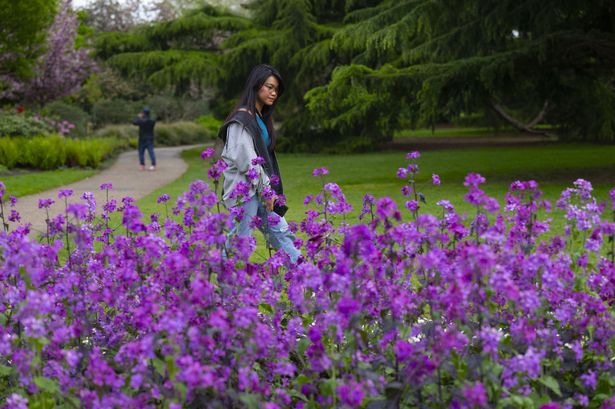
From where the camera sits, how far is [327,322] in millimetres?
2416

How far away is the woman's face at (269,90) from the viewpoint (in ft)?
18.4

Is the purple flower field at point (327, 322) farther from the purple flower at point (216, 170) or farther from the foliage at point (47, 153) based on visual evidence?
the foliage at point (47, 153)

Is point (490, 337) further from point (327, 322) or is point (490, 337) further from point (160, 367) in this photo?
point (160, 367)

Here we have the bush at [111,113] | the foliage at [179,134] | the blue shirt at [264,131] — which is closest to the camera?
the blue shirt at [264,131]

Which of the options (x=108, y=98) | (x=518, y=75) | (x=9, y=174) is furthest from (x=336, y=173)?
(x=108, y=98)

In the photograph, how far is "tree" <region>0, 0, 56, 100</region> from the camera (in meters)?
20.7

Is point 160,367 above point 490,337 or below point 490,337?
below

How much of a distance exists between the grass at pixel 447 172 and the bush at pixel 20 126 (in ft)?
14.2

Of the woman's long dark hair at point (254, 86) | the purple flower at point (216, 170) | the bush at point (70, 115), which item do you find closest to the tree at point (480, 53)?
the woman's long dark hair at point (254, 86)

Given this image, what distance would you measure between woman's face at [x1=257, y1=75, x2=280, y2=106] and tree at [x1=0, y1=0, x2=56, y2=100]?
16834mm

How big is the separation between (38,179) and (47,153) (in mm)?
2908

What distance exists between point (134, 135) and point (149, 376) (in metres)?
30.7

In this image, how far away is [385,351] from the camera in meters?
3.02

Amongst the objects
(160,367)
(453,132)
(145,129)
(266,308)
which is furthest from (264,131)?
(453,132)
